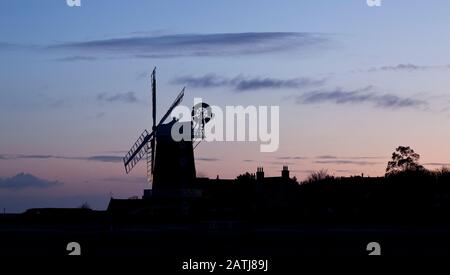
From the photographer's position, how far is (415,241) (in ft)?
175

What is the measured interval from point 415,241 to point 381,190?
55301 mm

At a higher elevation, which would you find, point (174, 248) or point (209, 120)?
point (209, 120)

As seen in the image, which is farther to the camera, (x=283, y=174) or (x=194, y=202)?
(x=283, y=174)

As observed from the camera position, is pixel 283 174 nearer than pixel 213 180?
Yes

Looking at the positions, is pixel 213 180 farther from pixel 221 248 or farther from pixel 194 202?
pixel 221 248

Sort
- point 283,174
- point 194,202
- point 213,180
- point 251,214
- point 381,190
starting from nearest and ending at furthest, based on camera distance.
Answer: point 251,214
point 194,202
point 283,174
point 381,190
point 213,180

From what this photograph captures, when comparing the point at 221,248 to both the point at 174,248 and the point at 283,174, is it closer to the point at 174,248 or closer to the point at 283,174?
the point at 174,248

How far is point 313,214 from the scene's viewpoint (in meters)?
80.9
